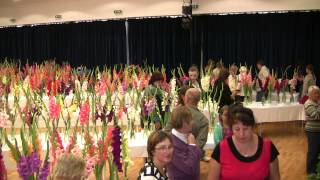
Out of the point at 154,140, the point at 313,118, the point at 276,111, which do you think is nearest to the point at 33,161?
the point at 154,140

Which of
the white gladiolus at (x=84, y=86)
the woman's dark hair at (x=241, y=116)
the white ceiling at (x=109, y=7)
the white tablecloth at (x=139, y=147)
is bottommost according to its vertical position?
the white tablecloth at (x=139, y=147)

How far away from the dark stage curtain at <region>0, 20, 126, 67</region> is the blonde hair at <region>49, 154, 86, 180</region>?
1110cm

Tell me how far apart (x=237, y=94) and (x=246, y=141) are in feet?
16.2

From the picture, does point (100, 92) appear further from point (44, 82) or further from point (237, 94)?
point (237, 94)

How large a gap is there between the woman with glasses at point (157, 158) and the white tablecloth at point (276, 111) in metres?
4.66

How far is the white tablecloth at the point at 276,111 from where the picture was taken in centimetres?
693

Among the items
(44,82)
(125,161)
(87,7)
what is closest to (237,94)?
(44,82)

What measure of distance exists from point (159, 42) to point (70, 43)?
284 centimetres

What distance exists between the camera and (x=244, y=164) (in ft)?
7.73

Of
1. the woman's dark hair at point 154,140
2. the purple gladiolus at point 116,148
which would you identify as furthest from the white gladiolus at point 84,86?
the woman's dark hair at point 154,140

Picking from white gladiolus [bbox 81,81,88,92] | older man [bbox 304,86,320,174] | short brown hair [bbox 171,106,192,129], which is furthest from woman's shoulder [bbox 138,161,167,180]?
white gladiolus [bbox 81,81,88,92]

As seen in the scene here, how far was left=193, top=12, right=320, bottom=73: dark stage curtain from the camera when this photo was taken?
1113 cm

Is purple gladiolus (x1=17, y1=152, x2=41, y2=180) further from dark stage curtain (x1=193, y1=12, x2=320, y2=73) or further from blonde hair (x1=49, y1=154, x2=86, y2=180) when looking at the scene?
dark stage curtain (x1=193, y1=12, x2=320, y2=73)

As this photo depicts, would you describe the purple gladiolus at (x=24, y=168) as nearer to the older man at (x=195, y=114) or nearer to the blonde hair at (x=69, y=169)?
the blonde hair at (x=69, y=169)
